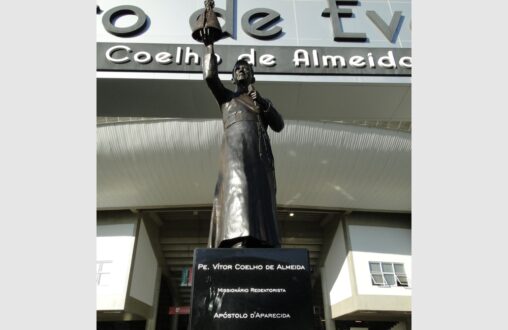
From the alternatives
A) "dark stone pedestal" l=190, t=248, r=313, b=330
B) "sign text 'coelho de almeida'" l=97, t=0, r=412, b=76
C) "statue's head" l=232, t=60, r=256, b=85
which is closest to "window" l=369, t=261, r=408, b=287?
"sign text 'coelho de almeida'" l=97, t=0, r=412, b=76

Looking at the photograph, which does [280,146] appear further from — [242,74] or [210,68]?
[210,68]

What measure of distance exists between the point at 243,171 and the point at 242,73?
1.03m

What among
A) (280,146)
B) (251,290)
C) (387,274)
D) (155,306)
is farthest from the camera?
(155,306)

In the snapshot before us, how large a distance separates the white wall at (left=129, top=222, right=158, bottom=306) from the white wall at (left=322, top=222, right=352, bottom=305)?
9.08 meters

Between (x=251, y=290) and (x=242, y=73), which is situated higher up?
(x=242, y=73)

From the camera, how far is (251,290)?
7.80 ft

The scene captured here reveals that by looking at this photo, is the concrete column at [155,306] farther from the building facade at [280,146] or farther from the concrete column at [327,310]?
the concrete column at [327,310]

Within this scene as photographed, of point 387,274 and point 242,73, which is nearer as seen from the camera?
point 242,73

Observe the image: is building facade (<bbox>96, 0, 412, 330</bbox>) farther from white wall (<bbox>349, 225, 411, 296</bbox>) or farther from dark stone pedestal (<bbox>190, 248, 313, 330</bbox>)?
dark stone pedestal (<bbox>190, 248, 313, 330</bbox>)

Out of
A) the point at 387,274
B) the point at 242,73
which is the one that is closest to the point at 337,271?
the point at 387,274

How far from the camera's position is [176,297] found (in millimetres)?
23719

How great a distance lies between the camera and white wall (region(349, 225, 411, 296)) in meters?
18.0

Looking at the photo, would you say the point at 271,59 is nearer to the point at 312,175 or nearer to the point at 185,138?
the point at 185,138

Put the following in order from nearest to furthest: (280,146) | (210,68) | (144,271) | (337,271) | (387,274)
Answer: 1. (210,68)
2. (280,146)
3. (387,274)
4. (144,271)
5. (337,271)
